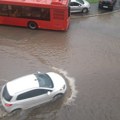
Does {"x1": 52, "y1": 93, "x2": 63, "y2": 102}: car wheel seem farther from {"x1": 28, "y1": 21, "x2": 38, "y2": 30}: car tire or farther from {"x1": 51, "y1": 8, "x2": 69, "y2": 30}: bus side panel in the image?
{"x1": 28, "y1": 21, "x2": 38, "y2": 30}: car tire

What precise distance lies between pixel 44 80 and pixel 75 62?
5.21 meters

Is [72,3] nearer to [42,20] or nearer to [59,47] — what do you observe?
[42,20]

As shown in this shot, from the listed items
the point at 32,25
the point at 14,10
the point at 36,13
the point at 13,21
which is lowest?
the point at 32,25

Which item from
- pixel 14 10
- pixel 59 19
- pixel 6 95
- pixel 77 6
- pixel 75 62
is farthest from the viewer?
pixel 77 6

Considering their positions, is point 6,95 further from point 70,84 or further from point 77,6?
point 77,6

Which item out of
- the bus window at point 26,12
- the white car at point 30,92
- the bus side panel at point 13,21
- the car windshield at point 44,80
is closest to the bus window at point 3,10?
the bus side panel at point 13,21

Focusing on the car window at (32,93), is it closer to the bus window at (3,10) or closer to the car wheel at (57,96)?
the car wheel at (57,96)

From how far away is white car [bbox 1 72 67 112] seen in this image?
16.6 m

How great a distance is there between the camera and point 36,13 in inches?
1067

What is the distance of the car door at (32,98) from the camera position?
16672 mm

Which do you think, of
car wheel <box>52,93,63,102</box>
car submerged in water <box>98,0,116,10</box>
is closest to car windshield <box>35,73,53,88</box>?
car wheel <box>52,93,63,102</box>

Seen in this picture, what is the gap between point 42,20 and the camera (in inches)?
1072

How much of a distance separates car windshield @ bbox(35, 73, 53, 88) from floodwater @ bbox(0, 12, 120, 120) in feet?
4.02

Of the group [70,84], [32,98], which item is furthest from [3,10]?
[32,98]
